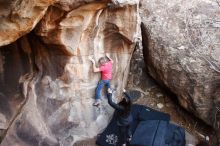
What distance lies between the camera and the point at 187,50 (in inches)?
249

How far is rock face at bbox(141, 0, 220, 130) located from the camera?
6.12m

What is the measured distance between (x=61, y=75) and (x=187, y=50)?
7.08 ft

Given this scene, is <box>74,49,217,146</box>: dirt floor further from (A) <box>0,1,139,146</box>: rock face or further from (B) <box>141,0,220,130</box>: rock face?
(A) <box>0,1,139,146</box>: rock face

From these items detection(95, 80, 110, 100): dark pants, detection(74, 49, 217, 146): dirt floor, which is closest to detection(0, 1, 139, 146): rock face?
detection(95, 80, 110, 100): dark pants

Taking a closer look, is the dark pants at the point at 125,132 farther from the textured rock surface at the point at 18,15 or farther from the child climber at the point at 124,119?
the textured rock surface at the point at 18,15

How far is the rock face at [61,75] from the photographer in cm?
535

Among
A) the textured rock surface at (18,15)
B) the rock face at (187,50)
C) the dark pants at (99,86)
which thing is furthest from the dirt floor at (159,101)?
the textured rock surface at (18,15)

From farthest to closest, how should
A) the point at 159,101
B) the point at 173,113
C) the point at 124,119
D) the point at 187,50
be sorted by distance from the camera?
the point at 159,101
the point at 173,113
the point at 187,50
the point at 124,119

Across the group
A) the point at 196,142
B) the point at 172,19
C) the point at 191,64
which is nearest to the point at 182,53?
the point at 191,64

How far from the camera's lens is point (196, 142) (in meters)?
6.11

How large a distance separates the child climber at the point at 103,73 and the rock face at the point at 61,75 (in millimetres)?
88

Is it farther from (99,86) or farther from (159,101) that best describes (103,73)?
(159,101)

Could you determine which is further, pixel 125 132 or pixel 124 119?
pixel 125 132

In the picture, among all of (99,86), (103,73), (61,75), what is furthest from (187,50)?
(61,75)
